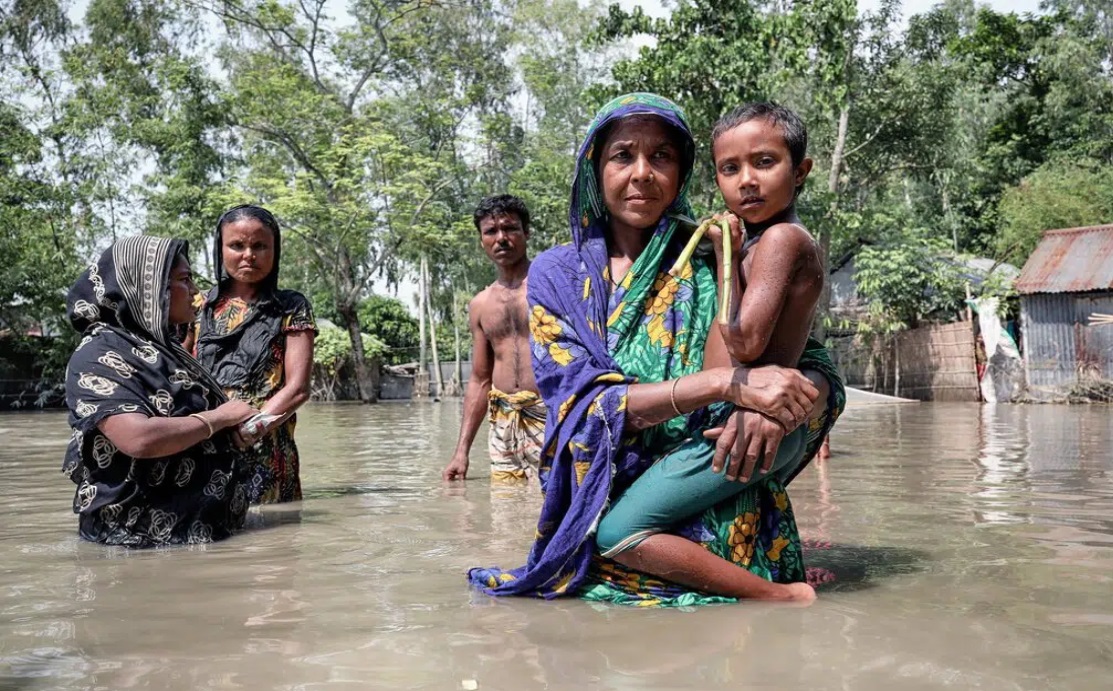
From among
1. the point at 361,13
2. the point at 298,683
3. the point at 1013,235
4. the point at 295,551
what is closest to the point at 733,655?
the point at 298,683

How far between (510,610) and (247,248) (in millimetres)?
2950

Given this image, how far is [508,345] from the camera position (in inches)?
247

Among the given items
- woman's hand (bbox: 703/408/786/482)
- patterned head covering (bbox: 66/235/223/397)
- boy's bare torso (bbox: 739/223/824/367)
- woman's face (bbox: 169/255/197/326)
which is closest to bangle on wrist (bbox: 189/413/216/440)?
patterned head covering (bbox: 66/235/223/397)

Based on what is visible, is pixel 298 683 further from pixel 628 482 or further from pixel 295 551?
pixel 295 551

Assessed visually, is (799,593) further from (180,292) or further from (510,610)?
(180,292)

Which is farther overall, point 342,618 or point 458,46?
point 458,46

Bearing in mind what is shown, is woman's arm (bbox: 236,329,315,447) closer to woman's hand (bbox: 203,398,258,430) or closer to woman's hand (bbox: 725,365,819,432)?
woman's hand (bbox: 203,398,258,430)

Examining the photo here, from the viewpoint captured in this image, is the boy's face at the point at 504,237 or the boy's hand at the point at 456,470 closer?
the boy's face at the point at 504,237

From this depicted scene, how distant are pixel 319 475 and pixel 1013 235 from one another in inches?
966

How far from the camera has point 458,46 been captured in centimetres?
3231

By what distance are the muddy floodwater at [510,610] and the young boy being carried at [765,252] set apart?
0.54m

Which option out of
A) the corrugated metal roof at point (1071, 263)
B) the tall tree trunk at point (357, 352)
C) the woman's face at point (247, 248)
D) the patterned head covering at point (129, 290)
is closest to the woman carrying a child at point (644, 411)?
the patterned head covering at point (129, 290)

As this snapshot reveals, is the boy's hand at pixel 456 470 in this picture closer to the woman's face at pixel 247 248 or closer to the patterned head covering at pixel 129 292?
the woman's face at pixel 247 248

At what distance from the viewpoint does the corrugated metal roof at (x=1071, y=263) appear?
1862 cm
